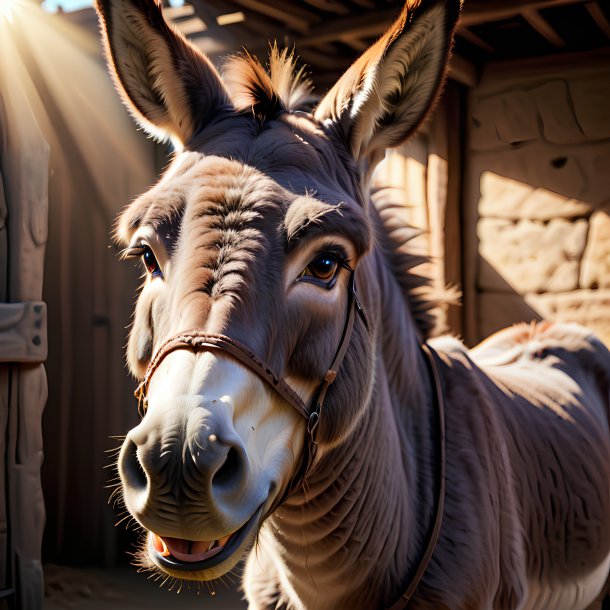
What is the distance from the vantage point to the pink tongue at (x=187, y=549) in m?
1.24

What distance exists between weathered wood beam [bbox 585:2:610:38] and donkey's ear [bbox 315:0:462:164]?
2.56 meters

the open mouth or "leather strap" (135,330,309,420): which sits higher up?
"leather strap" (135,330,309,420)

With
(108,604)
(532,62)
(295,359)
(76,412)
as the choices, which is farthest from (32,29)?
(295,359)

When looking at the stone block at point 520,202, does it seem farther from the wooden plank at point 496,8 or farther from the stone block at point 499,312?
the wooden plank at point 496,8

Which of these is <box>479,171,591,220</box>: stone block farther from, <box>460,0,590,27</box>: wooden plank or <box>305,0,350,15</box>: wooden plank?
<box>305,0,350,15</box>: wooden plank

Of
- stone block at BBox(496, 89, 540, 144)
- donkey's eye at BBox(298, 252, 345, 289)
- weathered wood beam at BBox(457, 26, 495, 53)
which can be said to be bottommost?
donkey's eye at BBox(298, 252, 345, 289)

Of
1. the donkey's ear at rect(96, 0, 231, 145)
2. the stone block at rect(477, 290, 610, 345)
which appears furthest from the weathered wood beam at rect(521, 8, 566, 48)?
the donkey's ear at rect(96, 0, 231, 145)

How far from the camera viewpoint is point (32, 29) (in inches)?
166

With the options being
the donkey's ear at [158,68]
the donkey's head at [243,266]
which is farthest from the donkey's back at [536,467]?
the donkey's ear at [158,68]

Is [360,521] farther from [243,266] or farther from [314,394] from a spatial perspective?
[243,266]

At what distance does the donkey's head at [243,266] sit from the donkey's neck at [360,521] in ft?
0.45

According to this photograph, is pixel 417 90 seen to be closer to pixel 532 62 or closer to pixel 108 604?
pixel 532 62

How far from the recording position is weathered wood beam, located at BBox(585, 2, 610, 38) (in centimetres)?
375

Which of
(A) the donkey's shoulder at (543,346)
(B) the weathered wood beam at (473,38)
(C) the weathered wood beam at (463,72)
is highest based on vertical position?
(B) the weathered wood beam at (473,38)
